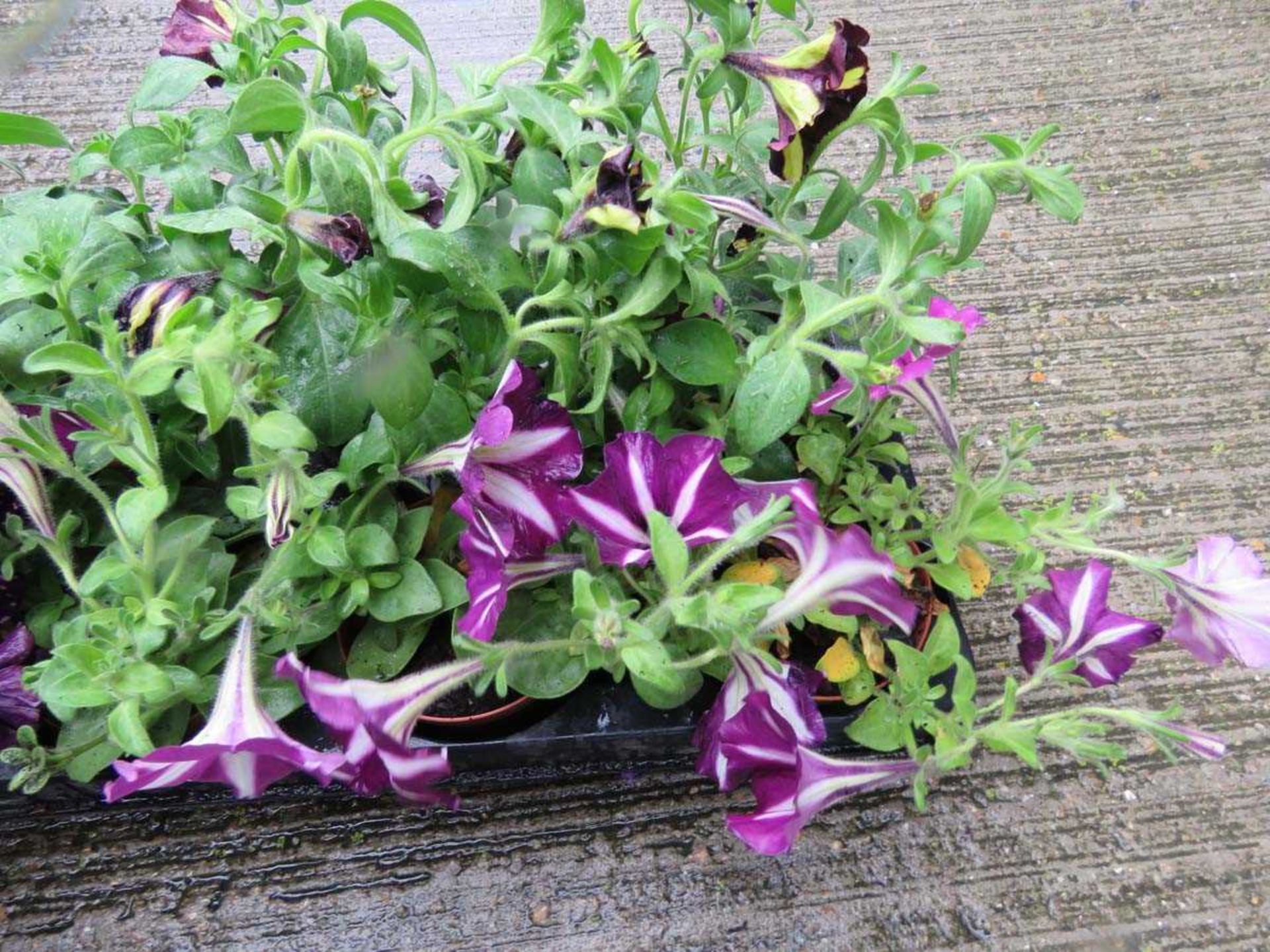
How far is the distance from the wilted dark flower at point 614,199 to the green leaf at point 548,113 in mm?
49

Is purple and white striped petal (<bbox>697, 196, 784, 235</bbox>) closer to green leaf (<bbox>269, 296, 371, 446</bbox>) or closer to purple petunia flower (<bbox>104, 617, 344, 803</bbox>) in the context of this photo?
green leaf (<bbox>269, 296, 371, 446</bbox>)

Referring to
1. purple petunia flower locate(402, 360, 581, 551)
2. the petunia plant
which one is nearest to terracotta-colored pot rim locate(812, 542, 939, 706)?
the petunia plant

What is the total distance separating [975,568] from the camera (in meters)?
0.71

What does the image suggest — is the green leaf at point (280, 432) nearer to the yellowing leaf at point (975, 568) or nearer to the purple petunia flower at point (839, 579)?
the purple petunia flower at point (839, 579)

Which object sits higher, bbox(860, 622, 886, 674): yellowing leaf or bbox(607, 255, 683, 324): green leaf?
bbox(607, 255, 683, 324): green leaf

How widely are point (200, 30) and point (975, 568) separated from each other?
66cm

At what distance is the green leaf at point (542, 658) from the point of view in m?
0.59

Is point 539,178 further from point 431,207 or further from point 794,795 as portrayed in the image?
point 794,795

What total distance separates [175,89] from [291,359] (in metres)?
0.18

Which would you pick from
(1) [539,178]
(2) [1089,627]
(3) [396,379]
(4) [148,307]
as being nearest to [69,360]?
(4) [148,307]

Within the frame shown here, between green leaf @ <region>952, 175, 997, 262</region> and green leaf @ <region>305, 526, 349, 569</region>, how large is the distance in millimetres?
398

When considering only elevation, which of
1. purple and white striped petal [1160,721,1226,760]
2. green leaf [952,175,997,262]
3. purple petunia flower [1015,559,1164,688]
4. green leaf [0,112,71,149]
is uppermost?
green leaf [0,112,71,149]

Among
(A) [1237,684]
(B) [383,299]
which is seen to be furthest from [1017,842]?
(B) [383,299]

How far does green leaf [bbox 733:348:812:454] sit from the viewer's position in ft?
1.79
